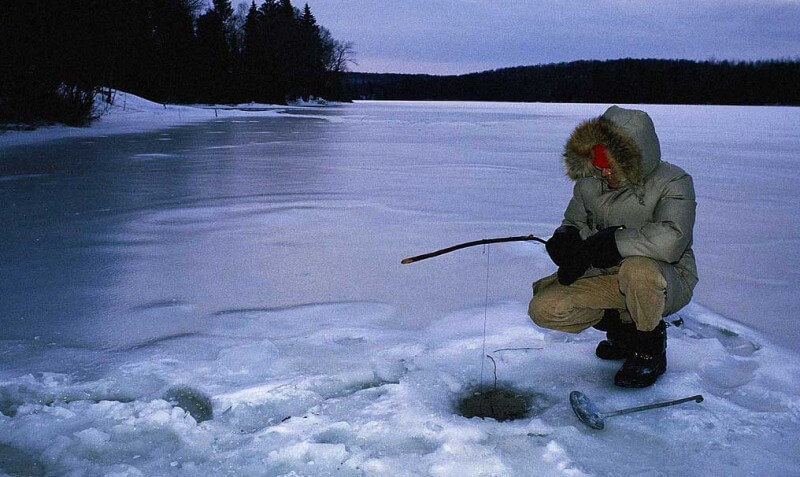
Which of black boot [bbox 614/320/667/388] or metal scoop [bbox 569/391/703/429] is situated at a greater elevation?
black boot [bbox 614/320/667/388]

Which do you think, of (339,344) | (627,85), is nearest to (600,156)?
(339,344)

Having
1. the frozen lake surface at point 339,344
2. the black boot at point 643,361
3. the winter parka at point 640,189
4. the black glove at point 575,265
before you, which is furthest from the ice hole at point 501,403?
the winter parka at point 640,189

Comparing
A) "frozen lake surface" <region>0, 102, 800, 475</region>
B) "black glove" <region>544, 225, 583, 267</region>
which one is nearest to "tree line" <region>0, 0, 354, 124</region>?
"frozen lake surface" <region>0, 102, 800, 475</region>

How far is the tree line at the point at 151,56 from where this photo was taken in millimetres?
15219

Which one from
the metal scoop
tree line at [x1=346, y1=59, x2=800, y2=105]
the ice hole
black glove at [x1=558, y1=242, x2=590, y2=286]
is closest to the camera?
the metal scoop

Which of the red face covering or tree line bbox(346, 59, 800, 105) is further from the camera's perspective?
tree line bbox(346, 59, 800, 105)

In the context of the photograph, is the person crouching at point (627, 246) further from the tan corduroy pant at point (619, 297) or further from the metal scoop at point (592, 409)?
the metal scoop at point (592, 409)

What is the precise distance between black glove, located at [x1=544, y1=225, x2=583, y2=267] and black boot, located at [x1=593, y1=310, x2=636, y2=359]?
0.45m

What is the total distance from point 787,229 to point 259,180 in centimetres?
605

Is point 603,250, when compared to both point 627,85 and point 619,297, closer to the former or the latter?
point 619,297

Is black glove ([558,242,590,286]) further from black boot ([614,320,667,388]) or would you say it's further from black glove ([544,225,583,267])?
black boot ([614,320,667,388])

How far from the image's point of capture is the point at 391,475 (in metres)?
1.93

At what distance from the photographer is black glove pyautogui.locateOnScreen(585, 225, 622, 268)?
245 cm

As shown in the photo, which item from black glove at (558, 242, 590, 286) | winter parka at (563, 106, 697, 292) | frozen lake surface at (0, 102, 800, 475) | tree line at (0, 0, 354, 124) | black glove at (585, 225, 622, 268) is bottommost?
frozen lake surface at (0, 102, 800, 475)
